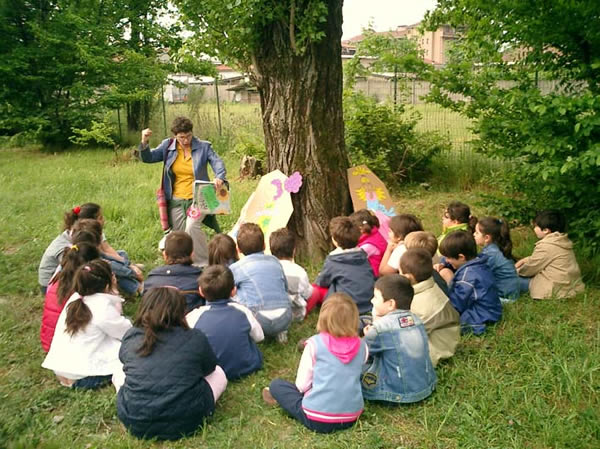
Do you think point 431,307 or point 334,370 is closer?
point 334,370

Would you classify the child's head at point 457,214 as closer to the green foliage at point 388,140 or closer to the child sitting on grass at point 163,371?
the child sitting on grass at point 163,371

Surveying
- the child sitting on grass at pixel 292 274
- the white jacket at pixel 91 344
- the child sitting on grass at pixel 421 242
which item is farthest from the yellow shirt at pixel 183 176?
the child sitting on grass at pixel 421 242

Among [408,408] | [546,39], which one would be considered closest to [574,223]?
[546,39]

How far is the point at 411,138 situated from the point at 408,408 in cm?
683

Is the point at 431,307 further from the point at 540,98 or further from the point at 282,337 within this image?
the point at 540,98

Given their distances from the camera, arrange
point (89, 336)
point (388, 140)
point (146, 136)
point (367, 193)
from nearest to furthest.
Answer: point (89, 336), point (146, 136), point (367, 193), point (388, 140)

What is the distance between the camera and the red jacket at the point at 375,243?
526 centimetres

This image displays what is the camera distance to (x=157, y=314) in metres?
3.22

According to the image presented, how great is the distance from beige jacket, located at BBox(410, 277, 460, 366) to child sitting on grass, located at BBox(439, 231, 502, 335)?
19.1 inches

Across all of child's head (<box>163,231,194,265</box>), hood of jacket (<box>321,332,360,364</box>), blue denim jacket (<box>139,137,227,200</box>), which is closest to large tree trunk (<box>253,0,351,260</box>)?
blue denim jacket (<box>139,137,227,200</box>)

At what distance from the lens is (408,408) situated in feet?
11.6

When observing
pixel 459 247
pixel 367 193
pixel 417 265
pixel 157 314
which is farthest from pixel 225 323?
pixel 367 193

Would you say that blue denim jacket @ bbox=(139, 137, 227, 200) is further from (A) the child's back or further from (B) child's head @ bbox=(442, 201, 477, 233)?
(B) child's head @ bbox=(442, 201, 477, 233)

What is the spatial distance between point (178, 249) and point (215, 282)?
29.6 inches
